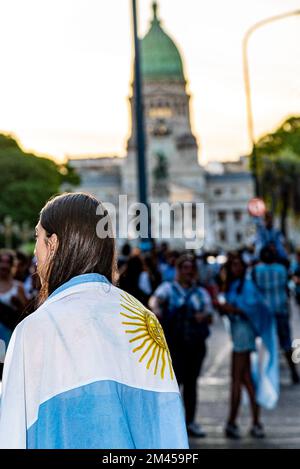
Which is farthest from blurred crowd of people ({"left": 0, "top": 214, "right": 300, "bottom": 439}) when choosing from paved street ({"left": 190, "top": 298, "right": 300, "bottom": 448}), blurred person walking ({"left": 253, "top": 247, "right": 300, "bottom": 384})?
blurred person walking ({"left": 253, "top": 247, "right": 300, "bottom": 384})

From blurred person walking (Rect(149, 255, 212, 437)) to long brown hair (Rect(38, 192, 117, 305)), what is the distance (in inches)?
206

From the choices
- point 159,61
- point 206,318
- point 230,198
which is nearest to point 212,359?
point 206,318

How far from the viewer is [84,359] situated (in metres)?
2.33

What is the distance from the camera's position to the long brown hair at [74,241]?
2.44 m

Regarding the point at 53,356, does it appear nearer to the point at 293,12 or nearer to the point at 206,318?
the point at 206,318

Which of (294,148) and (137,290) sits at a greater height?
(294,148)

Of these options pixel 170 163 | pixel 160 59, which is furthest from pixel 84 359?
pixel 170 163

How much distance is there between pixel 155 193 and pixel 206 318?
109 metres

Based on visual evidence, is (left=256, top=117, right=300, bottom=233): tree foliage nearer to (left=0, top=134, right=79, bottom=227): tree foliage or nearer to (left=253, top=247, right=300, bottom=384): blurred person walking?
(left=0, top=134, right=79, bottom=227): tree foliage

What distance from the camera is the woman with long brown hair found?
229 cm

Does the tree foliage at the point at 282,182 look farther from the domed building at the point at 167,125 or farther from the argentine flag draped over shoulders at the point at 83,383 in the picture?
the domed building at the point at 167,125

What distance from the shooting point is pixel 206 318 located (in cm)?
786

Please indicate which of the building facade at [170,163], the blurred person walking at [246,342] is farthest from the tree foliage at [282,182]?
the building facade at [170,163]

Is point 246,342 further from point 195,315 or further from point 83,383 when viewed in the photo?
point 83,383
